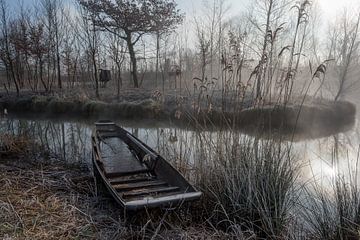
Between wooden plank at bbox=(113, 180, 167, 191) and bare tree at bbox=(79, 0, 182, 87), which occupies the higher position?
bare tree at bbox=(79, 0, 182, 87)

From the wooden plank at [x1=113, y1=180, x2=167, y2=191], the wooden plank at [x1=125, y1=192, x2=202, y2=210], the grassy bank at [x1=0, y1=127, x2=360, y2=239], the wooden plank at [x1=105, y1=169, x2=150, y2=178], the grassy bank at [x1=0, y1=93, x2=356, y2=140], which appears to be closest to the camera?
the grassy bank at [x1=0, y1=127, x2=360, y2=239]

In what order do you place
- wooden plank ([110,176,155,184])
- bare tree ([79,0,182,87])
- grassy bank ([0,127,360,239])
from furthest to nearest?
bare tree ([79,0,182,87])
wooden plank ([110,176,155,184])
grassy bank ([0,127,360,239])

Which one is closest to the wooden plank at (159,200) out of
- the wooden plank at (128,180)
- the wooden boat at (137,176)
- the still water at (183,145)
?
the wooden boat at (137,176)

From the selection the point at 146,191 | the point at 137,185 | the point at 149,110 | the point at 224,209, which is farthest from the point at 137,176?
the point at 149,110

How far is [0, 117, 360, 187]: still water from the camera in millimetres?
3250

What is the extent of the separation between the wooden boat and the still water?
240 millimetres

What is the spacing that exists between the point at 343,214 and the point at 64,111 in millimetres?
10967

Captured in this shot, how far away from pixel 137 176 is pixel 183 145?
0.80 m

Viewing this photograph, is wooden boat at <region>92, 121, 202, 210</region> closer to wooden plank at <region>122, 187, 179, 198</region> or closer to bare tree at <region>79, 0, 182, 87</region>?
wooden plank at <region>122, 187, 179, 198</region>

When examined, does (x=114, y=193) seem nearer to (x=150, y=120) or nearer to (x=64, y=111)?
(x=150, y=120)

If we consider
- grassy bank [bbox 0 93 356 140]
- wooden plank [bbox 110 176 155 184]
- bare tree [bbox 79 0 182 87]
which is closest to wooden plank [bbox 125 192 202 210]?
wooden plank [bbox 110 176 155 184]

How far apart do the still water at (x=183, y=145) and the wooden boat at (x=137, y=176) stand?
0.79ft

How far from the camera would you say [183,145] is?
13.7ft

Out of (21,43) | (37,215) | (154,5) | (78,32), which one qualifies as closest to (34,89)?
(21,43)
